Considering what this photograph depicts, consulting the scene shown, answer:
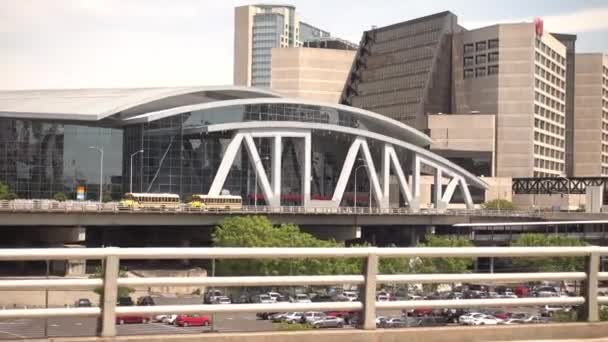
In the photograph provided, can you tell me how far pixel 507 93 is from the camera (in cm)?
18225

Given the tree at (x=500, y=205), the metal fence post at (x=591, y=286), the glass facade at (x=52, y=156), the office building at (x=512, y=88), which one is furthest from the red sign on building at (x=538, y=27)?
the metal fence post at (x=591, y=286)

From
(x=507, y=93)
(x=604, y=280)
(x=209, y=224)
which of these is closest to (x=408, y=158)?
(x=507, y=93)

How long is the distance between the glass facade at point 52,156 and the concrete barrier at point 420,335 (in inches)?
4210

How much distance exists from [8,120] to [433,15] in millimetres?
107881

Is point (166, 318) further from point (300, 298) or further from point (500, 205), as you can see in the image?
point (500, 205)

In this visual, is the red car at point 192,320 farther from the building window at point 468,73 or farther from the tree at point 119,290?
the building window at point 468,73

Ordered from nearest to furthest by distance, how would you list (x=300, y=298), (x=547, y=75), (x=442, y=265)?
(x=300, y=298) < (x=442, y=265) < (x=547, y=75)

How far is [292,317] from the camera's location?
10023mm

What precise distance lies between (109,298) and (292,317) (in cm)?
204

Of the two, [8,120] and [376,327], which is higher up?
[8,120]

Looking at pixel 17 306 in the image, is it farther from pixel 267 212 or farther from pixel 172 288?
pixel 267 212

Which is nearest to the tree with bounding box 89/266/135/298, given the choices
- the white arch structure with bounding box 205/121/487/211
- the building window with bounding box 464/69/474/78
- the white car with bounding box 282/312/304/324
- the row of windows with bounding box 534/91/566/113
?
the white car with bounding box 282/312/304/324

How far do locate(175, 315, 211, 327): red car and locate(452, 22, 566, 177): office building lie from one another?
175233 millimetres

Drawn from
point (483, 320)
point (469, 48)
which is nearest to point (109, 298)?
point (483, 320)
